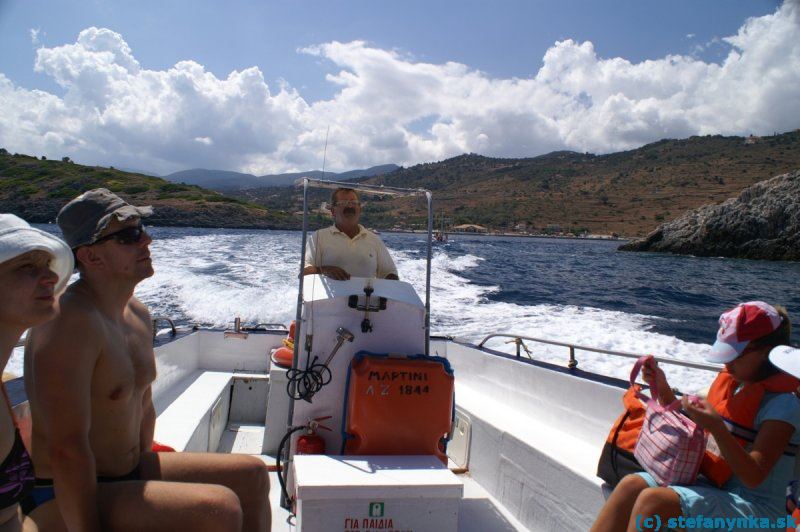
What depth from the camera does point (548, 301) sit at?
15.6m

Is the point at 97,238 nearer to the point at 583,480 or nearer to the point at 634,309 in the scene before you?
the point at 583,480

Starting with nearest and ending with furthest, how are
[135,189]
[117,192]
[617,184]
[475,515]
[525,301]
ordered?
[475,515], [525,301], [117,192], [135,189], [617,184]

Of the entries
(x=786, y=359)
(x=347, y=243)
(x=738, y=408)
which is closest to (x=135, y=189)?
(x=347, y=243)

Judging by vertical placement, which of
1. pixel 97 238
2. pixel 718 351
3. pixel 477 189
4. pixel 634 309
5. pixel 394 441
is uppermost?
pixel 477 189

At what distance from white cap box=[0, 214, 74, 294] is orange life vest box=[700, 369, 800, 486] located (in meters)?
2.27

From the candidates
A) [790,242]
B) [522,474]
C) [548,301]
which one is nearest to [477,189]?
[790,242]

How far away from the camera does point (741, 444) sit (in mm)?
1948

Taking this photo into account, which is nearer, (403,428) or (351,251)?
(403,428)

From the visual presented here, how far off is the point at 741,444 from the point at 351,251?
7.76ft

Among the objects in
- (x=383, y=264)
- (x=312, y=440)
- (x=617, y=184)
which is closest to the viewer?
(x=312, y=440)

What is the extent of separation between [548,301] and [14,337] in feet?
50.3

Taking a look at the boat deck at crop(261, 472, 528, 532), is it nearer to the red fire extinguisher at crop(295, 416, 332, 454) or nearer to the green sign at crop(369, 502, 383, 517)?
the red fire extinguisher at crop(295, 416, 332, 454)

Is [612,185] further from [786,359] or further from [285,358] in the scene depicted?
[786,359]

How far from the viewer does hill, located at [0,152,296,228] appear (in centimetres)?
5272
